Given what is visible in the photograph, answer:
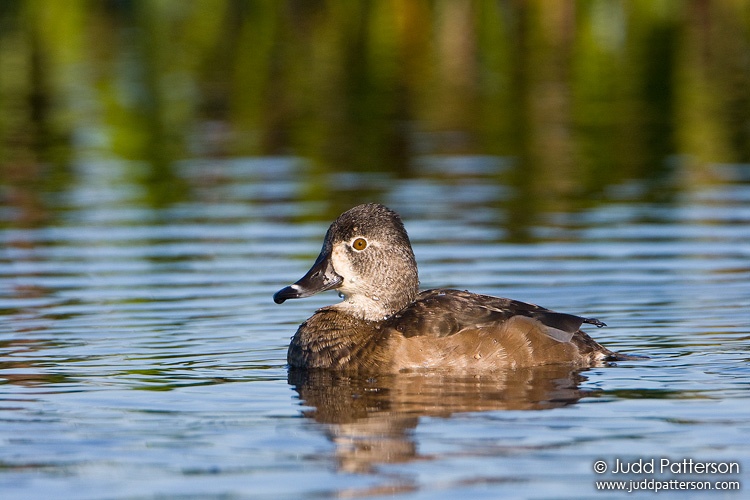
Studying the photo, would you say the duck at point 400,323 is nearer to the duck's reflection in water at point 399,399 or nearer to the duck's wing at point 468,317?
the duck's wing at point 468,317

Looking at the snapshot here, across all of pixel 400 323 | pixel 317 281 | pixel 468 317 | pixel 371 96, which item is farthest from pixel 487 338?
pixel 371 96

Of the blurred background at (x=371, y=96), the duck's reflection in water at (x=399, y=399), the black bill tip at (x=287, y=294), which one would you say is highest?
the blurred background at (x=371, y=96)

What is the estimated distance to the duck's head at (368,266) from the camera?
28.7 ft

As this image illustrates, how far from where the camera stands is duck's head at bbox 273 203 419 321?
876 cm

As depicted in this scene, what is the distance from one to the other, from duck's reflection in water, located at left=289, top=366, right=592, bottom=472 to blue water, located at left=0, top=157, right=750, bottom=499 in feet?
0.08

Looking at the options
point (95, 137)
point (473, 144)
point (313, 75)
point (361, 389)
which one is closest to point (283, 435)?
point (361, 389)

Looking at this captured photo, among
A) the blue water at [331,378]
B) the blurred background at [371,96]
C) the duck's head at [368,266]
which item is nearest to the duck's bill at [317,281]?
the duck's head at [368,266]

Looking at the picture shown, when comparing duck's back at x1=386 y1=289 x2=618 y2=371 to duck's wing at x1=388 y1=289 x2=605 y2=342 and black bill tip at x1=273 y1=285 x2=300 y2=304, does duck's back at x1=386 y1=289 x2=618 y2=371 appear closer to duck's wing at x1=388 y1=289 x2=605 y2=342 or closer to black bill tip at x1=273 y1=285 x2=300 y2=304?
duck's wing at x1=388 y1=289 x2=605 y2=342

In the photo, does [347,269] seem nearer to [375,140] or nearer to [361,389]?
[361,389]

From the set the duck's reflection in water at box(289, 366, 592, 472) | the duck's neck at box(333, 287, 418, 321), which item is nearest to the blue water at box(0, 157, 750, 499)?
the duck's reflection in water at box(289, 366, 592, 472)

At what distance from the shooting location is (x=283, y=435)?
22.1 feet

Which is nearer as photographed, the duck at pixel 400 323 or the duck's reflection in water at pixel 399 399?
the duck's reflection in water at pixel 399 399

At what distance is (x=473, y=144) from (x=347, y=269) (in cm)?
997

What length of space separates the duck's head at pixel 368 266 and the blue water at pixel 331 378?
61 centimetres
